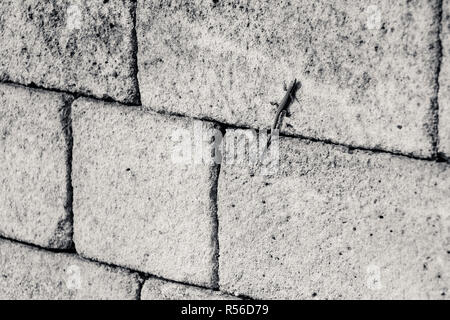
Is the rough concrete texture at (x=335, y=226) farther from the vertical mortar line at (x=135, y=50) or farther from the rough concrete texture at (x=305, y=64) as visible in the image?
the vertical mortar line at (x=135, y=50)

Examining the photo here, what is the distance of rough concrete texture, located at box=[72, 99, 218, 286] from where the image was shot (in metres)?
3.25

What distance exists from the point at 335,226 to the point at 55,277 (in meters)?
1.52

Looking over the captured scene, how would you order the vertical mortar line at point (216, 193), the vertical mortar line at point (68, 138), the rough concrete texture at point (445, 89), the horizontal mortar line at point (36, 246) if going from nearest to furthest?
the rough concrete texture at point (445, 89) < the vertical mortar line at point (216, 193) < the vertical mortar line at point (68, 138) < the horizontal mortar line at point (36, 246)

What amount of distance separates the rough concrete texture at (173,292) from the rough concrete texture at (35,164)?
1.54 ft

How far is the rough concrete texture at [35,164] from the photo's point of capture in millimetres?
3541

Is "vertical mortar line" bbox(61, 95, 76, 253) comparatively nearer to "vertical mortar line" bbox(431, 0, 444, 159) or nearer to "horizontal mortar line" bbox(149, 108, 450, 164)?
"horizontal mortar line" bbox(149, 108, 450, 164)

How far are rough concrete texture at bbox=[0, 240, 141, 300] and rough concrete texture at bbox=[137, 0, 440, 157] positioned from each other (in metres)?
0.89

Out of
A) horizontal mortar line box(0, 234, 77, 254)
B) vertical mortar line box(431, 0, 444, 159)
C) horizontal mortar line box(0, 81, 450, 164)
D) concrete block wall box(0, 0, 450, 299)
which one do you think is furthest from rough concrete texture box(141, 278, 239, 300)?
vertical mortar line box(431, 0, 444, 159)

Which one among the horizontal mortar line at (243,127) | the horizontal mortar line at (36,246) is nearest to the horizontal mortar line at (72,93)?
the horizontal mortar line at (243,127)

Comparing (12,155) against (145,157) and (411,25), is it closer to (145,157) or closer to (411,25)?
(145,157)

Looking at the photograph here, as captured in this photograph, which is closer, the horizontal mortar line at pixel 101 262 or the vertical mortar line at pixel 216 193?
the vertical mortar line at pixel 216 193

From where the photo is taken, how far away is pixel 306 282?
10.3 ft

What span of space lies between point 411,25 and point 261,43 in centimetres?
60

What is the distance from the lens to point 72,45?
3369 millimetres
